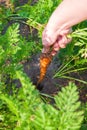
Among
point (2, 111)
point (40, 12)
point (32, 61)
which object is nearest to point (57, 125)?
point (2, 111)

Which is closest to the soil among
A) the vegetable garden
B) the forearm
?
the vegetable garden

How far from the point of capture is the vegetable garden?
124 centimetres

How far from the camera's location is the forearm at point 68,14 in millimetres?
1615

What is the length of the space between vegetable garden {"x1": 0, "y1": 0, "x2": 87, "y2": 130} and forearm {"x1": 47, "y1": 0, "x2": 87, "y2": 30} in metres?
0.32

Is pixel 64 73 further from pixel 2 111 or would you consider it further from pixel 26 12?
pixel 2 111

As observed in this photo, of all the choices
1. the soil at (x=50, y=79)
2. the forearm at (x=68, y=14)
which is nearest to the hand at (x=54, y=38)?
the forearm at (x=68, y=14)

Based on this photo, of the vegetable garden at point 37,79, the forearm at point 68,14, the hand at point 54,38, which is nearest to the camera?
the vegetable garden at point 37,79

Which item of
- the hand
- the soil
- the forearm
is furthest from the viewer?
the soil

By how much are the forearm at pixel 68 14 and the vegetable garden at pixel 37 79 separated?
1.06 ft

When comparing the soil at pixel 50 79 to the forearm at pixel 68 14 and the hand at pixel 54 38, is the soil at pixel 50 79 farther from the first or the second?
the forearm at pixel 68 14

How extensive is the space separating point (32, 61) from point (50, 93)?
→ 35 cm

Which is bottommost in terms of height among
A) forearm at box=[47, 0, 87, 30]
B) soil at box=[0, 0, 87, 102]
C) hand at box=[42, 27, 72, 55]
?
soil at box=[0, 0, 87, 102]

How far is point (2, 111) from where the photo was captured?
202 centimetres

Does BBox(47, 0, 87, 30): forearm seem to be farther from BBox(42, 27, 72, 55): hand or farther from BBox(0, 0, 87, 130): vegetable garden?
BBox(0, 0, 87, 130): vegetable garden
